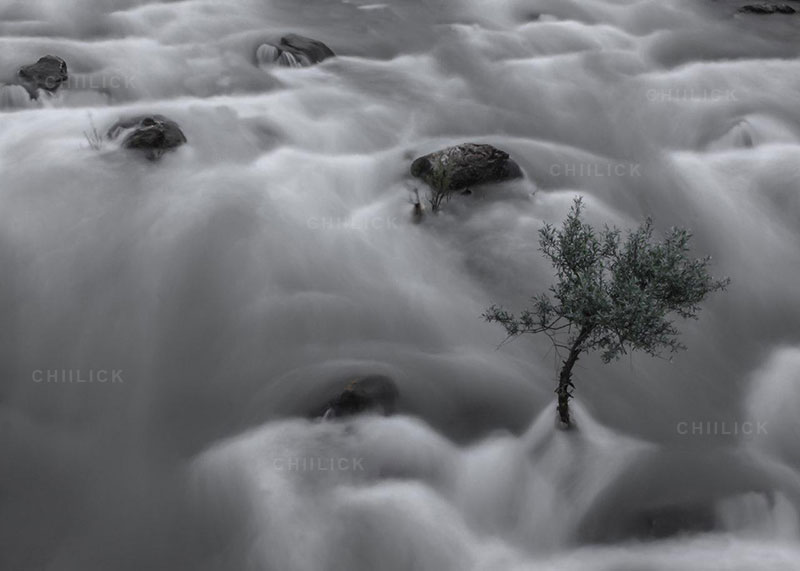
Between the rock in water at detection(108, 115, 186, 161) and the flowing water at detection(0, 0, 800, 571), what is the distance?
0.90ft

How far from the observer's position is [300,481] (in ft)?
27.7

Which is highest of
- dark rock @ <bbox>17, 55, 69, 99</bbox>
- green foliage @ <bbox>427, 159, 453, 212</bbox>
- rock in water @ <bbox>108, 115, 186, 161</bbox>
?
dark rock @ <bbox>17, 55, 69, 99</bbox>

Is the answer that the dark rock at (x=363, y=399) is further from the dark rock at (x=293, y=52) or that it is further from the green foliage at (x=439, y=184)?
the dark rock at (x=293, y=52)

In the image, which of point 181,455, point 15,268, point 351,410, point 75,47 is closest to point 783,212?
point 351,410

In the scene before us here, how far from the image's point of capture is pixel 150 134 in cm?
1314

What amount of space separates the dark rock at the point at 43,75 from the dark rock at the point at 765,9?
707 inches

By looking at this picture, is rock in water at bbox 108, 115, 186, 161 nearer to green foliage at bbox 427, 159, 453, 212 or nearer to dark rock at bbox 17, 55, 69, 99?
dark rock at bbox 17, 55, 69, 99

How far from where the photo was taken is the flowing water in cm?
820

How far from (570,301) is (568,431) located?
6.25ft

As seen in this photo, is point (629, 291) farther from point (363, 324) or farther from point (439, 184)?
point (439, 184)

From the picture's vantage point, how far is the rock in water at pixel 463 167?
1274 centimetres

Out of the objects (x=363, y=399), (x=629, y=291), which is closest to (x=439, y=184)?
(x=363, y=399)

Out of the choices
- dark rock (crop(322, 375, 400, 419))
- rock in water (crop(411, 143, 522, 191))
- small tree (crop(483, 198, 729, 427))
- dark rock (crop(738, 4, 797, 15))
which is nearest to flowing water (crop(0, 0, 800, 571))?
dark rock (crop(322, 375, 400, 419))

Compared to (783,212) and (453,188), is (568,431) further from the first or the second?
(783,212)
